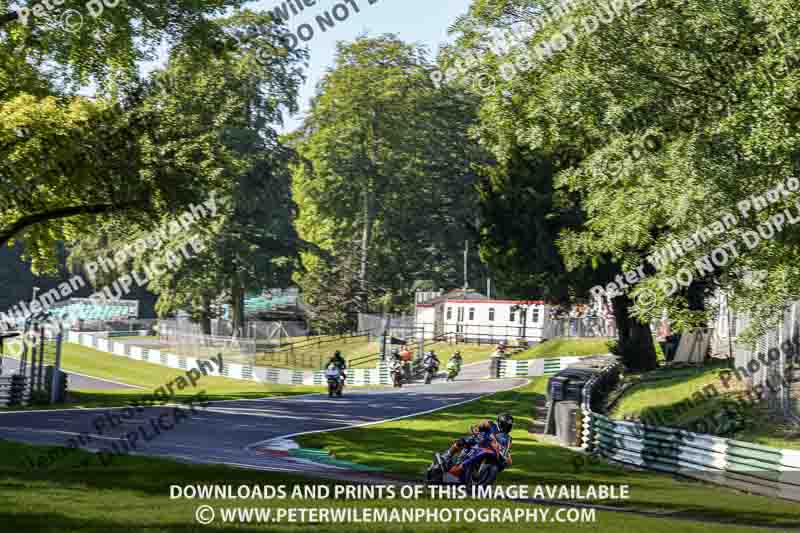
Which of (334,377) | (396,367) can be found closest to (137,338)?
(396,367)

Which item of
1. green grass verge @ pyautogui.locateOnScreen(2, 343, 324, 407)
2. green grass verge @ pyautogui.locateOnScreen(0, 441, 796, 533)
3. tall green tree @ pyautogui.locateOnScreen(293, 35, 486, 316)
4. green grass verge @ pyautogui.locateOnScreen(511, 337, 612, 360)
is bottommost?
green grass verge @ pyautogui.locateOnScreen(2, 343, 324, 407)

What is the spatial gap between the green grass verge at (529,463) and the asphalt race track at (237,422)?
1.32 meters

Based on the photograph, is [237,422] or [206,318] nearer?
[237,422]

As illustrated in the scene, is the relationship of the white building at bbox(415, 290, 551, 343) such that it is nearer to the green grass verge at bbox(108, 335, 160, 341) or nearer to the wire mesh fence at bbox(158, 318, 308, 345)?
the wire mesh fence at bbox(158, 318, 308, 345)

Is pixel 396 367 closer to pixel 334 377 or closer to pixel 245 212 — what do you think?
pixel 334 377

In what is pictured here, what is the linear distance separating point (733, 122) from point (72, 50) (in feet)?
45.8

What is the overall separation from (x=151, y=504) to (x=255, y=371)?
4330 centimetres

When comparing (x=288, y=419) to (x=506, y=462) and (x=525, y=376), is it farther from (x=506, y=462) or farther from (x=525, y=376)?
(x=525, y=376)

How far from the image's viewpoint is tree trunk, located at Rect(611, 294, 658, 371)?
41531 millimetres

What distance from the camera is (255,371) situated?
184ft

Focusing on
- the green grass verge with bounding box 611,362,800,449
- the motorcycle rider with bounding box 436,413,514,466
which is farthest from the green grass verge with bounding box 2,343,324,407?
the motorcycle rider with bounding box 436,413,514,466

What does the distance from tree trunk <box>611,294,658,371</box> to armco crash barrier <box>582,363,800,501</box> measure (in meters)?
15.4

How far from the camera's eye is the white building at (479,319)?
6288 cm

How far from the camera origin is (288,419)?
30.5 meters
